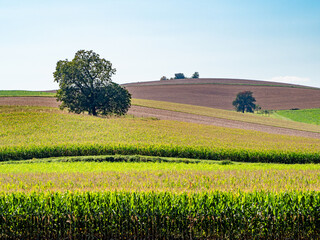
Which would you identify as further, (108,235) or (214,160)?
(214,160)

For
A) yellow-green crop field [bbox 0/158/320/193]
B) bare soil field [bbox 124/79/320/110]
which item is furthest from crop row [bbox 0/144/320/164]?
bare soil field [bbox 124/79/320/110]

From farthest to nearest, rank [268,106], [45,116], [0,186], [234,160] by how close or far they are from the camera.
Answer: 1. [268,106]
2. [45,116]
3. [234,160]
4. [0,186]

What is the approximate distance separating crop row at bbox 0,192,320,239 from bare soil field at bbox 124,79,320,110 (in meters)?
92.8

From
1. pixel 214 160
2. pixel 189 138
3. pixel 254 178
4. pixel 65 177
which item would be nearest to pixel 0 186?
pixel 65 177

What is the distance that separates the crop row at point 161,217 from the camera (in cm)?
1149

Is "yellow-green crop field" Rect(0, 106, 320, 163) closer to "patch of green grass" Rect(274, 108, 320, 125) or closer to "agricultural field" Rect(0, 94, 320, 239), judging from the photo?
"agricultural field" Rect(0, 94, 320, 239)

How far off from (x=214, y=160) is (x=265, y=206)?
17.0 metres

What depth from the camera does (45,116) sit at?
44.9 m

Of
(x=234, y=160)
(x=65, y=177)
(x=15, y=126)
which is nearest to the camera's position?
(x=65, y=177)

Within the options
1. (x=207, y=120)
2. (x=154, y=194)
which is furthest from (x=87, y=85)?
(x=154, y=194)

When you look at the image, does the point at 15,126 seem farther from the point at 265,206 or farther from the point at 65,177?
the point at 265,206

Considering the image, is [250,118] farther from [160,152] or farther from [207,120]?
[160,152]

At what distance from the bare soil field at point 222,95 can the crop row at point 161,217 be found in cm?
9281

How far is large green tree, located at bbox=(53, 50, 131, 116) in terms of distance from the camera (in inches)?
2092
